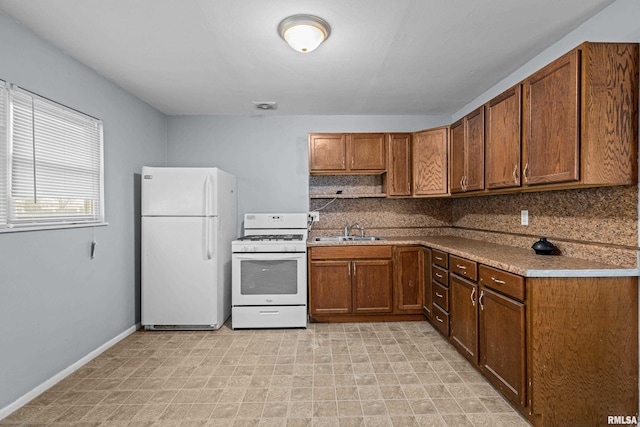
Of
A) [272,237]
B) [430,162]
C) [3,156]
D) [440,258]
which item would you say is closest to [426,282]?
[440,258]

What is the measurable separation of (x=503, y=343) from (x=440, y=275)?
1.03 m

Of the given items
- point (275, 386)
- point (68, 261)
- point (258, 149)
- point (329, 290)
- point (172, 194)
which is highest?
point (258, 149)

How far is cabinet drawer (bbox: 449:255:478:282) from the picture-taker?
7.72 feet

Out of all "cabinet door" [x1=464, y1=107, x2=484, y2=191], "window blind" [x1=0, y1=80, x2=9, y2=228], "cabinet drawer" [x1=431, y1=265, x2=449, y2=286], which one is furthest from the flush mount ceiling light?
"cabinet drawer" [x1=431, y1=265, x2=449, y2=286]

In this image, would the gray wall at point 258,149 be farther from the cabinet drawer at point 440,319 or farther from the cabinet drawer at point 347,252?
the cabinet drawer at point 440,319

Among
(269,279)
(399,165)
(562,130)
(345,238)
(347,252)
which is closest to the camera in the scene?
(562,130)

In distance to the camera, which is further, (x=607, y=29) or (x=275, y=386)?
(x=275, y=386)

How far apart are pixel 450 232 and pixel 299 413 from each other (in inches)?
116

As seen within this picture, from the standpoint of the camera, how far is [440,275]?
3.00m

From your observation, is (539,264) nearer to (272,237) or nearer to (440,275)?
(440,275)

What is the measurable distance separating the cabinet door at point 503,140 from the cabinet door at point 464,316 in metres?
0.83

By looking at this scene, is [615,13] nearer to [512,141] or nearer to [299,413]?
[512,141]

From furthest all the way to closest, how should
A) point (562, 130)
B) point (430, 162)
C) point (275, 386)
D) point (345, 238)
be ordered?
point (345, 238), point (430, 162), point (275, 386), point (562, 130)

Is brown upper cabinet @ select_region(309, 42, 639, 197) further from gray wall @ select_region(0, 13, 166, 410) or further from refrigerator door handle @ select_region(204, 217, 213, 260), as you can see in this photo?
gray wall @ select_region(0, 13, 166, 410)
